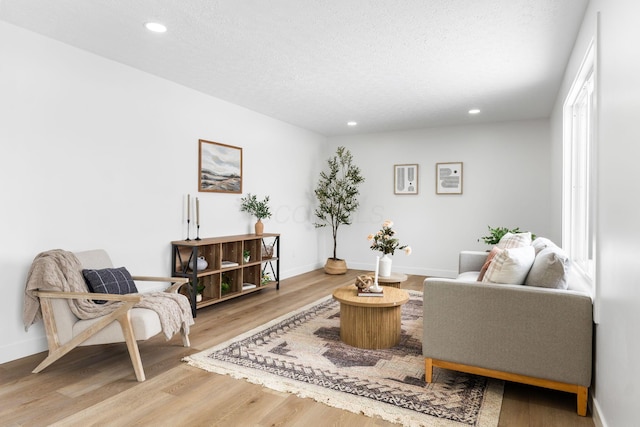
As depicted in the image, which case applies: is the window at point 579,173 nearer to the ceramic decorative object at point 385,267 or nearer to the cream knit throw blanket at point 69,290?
the ceramic decorative object at point 385,267

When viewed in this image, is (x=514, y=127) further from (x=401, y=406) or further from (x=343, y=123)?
(x=401, y=406)

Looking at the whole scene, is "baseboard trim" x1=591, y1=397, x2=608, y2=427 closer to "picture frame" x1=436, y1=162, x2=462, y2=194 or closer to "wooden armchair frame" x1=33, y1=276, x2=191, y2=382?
"wooden armchair frame" x1=33, y1=276, x2=191, y2=382

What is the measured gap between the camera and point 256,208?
522 cm

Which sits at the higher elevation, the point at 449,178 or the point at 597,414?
the point at 449,178

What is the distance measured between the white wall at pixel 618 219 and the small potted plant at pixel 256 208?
3.88m

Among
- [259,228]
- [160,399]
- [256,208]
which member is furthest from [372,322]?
[256,208]

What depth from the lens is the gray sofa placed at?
214 cm

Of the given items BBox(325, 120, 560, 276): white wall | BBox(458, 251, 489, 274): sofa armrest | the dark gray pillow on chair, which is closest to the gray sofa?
BBox(458, 251, 489, 274): sofa armrest

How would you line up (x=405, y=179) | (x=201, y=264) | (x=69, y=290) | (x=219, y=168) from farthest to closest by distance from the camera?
(x=405, y=179) → (x=219, y=168) → (x=201, y=264) → (x=69, y=290)

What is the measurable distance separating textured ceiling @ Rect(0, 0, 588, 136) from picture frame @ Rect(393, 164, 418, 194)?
5.83 feet

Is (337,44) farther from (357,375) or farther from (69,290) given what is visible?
(69,290)

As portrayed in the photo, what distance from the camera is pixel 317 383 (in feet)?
8.36

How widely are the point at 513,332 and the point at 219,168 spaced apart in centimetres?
367

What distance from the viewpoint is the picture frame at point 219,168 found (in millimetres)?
4539
